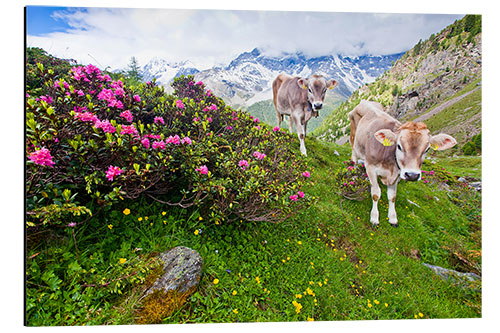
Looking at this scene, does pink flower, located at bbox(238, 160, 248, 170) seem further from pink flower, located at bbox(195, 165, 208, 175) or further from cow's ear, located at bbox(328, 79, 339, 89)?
cow's ear, located at bbox(328, 79, 339, 89)

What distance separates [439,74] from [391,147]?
362 cm

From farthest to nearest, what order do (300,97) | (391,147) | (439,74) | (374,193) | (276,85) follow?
(276,85) < (300,97) < (439,74) < (374,193) < (391,147)

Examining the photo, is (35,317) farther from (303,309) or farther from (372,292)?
(372,292)

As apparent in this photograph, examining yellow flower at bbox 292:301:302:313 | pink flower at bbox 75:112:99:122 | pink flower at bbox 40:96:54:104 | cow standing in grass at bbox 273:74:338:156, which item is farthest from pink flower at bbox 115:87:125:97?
cow standing in grass at bbox 273:74:338:156

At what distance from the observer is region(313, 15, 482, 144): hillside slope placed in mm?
2906

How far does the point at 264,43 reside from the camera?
10.5ft

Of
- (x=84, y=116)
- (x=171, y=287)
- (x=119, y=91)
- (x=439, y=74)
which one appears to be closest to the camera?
(x=171, y=287)

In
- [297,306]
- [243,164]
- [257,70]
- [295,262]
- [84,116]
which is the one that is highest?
[257,70]

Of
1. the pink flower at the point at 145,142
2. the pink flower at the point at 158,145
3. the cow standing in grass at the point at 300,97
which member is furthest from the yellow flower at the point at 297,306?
the cow standing in grass at the point at 300,97

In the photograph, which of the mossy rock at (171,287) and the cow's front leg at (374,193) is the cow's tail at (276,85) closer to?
the cow's front leg at (374,193)

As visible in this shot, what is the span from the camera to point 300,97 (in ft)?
17.3

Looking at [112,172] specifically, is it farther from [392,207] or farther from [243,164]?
[392,207]

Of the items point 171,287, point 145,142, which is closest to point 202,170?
point 145,142

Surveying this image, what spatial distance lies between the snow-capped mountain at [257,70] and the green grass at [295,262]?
240 centimetres
